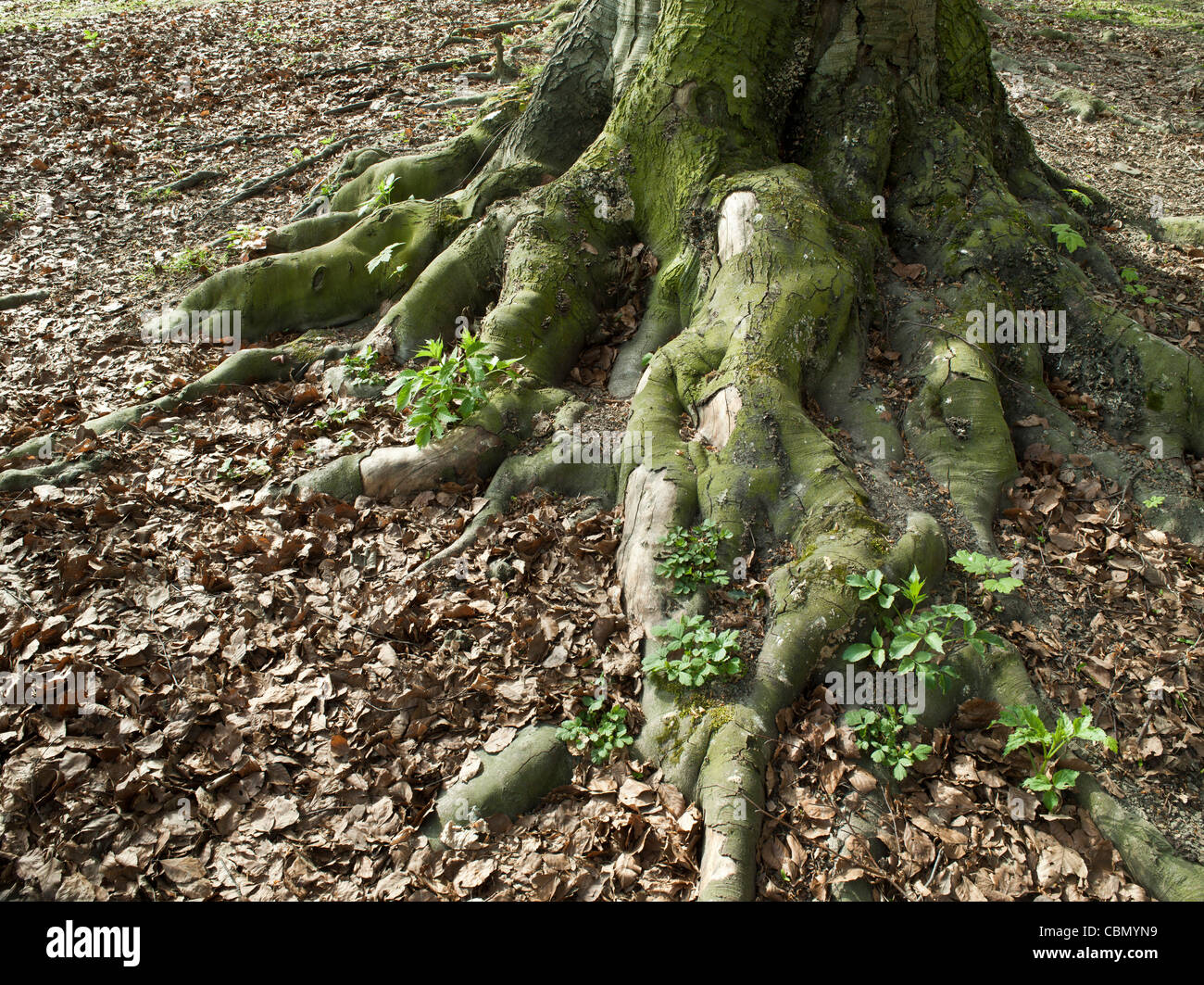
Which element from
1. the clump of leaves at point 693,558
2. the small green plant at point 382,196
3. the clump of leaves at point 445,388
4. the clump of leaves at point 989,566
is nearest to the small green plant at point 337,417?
the clump of leaves at point 445,388

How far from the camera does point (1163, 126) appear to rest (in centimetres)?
948

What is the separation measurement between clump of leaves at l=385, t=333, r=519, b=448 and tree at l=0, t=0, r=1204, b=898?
97 millimetres

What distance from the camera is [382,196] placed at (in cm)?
710

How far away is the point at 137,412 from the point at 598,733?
4456mm

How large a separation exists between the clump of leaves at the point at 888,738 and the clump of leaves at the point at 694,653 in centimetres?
59

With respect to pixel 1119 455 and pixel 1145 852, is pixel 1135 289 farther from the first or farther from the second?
pixel 1145 852

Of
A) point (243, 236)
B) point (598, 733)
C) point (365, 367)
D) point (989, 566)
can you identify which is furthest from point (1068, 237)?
point (243, 236)

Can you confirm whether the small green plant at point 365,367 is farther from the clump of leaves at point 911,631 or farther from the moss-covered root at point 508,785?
the clump of leaves at point 911,631

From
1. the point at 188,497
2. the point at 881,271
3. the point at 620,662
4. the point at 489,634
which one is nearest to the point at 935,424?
the point at 881,271

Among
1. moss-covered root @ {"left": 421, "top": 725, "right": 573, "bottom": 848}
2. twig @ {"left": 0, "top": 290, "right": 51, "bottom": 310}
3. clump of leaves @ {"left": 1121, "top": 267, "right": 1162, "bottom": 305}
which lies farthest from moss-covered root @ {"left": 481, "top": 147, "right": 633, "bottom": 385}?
twig @ {"left": 0, "top": 290, "right": 51, "bottom": 310}

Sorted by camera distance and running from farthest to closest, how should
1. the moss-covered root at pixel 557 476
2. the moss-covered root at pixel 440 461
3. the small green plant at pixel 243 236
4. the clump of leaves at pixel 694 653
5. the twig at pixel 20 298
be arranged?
the small green plant at pixel 243 236, the twig at pixel 20 298, the moss-covered root at pixel 440 461, the moss-covered root at pixel 557 476, the clump of leaves at pixel 694 653

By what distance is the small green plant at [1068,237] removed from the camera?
541 centimetres
